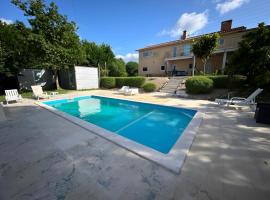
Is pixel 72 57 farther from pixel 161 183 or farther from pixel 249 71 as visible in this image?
pixel 249 71

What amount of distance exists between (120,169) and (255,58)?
11081 millimetres

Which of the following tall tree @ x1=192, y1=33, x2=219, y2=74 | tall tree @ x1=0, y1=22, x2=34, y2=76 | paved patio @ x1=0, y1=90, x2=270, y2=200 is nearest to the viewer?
paved patio @ x1=0, y1=90, x2=270, y2=200

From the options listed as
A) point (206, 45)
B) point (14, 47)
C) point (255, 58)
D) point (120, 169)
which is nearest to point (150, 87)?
point (206, 45)

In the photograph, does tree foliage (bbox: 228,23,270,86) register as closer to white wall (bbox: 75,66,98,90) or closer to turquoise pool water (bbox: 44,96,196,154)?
turquoise pool water (bbox: 44,96,196,154)

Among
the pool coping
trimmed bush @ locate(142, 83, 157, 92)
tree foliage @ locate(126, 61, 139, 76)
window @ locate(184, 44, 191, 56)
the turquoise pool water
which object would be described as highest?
window @ locate(184, 44, 191, 56)

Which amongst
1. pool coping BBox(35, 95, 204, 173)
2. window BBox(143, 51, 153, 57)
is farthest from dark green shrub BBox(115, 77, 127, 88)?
pool coping BBox(35, 95, 204, 173)

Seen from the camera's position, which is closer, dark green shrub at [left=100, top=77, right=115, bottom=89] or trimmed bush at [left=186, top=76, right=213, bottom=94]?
trimmed bush at [left=186, top=76, right=213, bottom=94]

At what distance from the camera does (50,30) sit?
12.4m

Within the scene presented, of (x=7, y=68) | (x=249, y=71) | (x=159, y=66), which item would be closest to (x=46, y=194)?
(x=249, y=71)

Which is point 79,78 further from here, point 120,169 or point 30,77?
point 120,169

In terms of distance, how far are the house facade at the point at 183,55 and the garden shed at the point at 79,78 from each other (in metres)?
12.5

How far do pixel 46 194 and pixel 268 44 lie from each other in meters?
12.8

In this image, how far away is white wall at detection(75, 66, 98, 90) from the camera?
15.6 meters

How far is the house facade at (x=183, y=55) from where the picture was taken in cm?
1777
